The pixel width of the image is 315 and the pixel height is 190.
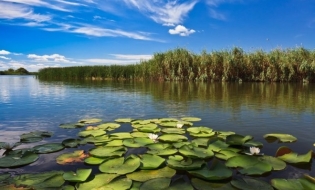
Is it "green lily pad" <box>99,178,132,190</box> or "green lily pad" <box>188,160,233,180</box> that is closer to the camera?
"green lily pad" <box>99,178,132,190</box>

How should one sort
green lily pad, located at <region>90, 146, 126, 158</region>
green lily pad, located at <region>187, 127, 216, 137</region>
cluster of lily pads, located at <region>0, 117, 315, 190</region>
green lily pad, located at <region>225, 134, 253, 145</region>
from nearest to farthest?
1. cluster of lily pads, located at <region>0, 117, 315, 190</region>
2. green lily pad, located at <region>90, 146, 126, 158</region>
3. green lily pad, located at <region>225, 134, 253, 145</region>
4. green lily pad, located at <region>187, 127, 216, 137</region>

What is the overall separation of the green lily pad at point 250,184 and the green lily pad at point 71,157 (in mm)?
1992

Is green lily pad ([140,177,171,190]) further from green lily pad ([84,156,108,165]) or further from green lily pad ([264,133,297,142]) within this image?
green lily pad ([264,133,297,142])

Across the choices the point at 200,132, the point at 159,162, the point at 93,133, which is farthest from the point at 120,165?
the point at 200,132

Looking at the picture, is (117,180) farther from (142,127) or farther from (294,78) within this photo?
(294,78)

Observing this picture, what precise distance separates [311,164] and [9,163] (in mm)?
3882

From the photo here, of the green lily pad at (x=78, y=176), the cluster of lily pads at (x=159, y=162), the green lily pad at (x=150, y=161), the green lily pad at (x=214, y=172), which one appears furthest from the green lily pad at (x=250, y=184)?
the green lily pad at (x=78, y=176)

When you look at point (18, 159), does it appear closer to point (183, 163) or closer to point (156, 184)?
point (156, 184)

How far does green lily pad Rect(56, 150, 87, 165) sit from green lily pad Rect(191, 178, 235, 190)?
1582mm

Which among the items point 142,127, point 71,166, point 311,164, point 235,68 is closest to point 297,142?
point 311,164

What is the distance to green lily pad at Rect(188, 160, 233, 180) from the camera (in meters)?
2.72

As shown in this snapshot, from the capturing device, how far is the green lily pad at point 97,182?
2.54 meters

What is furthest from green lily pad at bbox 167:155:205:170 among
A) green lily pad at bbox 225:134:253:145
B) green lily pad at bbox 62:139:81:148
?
green lily pad at bbox 62:139:81:148

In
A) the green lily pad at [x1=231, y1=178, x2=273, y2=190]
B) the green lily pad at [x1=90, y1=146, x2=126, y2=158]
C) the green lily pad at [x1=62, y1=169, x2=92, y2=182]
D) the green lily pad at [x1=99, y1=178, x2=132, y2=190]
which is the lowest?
the green lily pad at [x1=231, y1=178, x2=273, y2=190]
